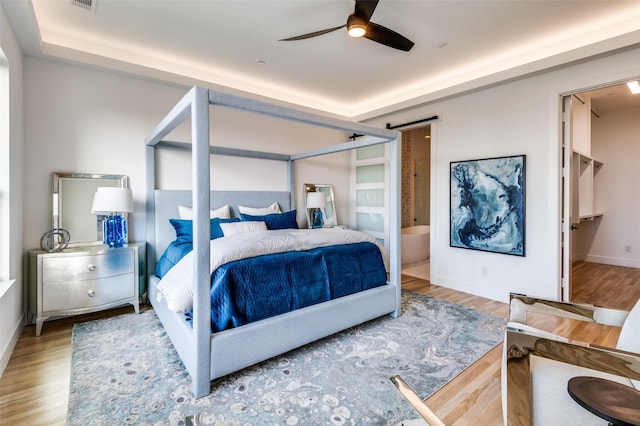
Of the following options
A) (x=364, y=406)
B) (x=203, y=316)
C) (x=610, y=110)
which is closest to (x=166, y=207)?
(x=203, y=316)

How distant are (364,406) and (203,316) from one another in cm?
110

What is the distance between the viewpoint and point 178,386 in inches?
76.0

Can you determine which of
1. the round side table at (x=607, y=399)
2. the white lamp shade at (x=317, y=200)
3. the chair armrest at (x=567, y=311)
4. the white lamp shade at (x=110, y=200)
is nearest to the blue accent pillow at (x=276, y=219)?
the white lamp shade at (x=317, y=200)

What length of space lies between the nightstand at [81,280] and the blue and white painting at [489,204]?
3.97m

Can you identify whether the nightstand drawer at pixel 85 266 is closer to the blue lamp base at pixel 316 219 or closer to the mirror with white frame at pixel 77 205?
the mirror with white frame at pixel 77 205

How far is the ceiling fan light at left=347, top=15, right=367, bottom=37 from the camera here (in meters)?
2.26

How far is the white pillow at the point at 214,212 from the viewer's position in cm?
353

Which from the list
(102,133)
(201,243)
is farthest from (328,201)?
(201,243)

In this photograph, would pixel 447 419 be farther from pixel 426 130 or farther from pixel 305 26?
pixel 426 130

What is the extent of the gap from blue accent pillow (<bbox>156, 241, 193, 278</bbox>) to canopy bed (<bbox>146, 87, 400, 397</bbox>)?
9cm

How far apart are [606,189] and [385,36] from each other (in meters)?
5.83

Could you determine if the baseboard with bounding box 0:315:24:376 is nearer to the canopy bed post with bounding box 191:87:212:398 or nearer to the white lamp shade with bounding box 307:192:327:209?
the canopy bed post with bounding box 191:87:212:398

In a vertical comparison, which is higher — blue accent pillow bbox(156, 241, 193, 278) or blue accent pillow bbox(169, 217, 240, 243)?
blue accent pillow bbox(169, 217, 240, 243)

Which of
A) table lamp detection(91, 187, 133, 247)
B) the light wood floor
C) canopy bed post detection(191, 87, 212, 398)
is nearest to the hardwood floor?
the light wood floor
